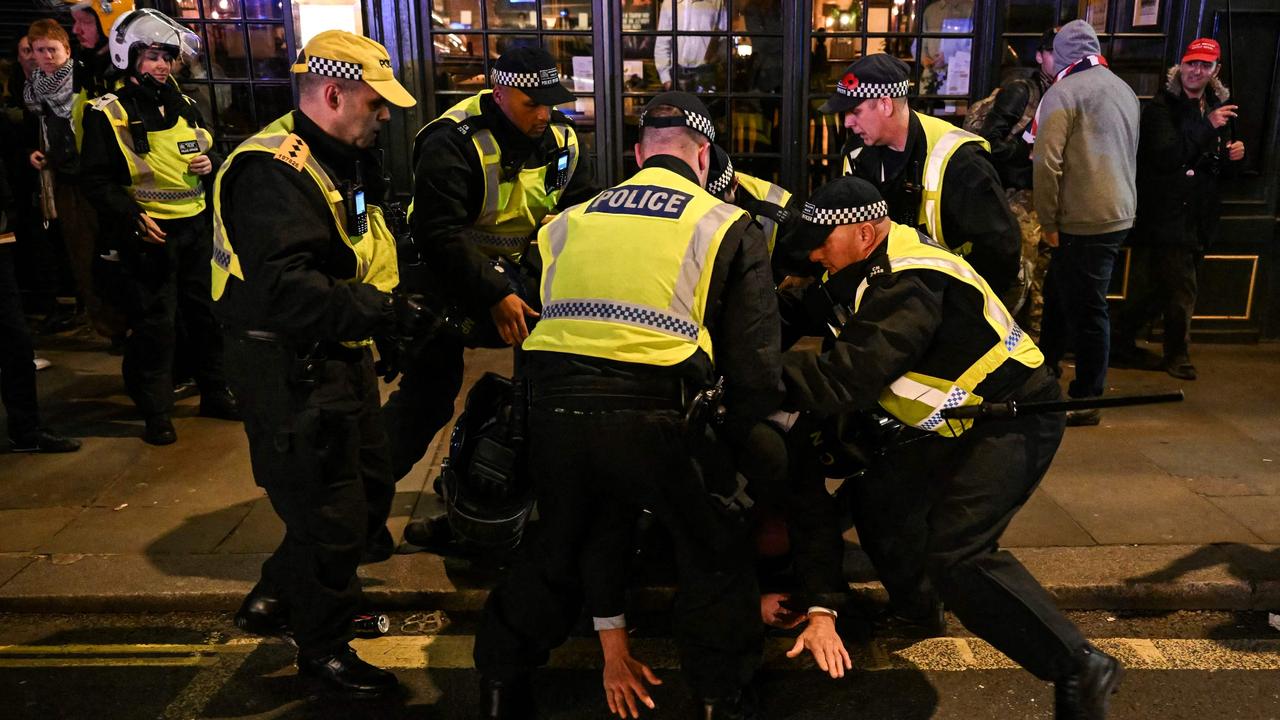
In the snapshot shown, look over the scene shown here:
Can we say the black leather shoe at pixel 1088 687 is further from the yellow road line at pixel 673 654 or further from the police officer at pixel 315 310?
the police officer at pixel 315 310

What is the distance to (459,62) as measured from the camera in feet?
24.9

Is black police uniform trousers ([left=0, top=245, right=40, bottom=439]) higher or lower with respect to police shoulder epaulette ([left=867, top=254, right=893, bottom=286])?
lower

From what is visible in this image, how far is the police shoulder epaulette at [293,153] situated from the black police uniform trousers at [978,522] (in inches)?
87.2

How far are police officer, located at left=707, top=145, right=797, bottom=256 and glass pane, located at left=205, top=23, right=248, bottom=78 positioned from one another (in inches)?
196

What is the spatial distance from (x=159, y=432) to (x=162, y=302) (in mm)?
746

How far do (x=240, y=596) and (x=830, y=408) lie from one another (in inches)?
100

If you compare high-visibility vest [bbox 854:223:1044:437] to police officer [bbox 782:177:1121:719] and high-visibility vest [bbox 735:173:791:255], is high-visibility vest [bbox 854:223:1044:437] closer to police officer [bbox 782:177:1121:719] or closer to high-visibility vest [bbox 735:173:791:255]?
police officer [bbox 782:177:1121:719]

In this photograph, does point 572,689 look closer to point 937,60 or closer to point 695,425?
point 695,425

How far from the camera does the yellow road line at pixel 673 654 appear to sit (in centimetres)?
378

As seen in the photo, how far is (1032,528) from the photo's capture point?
15.3 ft

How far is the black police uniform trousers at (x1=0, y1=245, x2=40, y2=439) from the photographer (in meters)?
5.44

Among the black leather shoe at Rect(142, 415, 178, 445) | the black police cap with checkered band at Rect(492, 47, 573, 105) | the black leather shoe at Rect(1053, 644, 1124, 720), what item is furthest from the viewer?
the black leather shoe at Rect(142, 415, 178, 445)

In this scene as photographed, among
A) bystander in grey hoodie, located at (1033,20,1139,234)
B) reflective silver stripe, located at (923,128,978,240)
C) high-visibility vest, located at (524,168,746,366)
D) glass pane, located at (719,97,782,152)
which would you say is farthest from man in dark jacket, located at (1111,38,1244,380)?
high-visibility vest, located at (524,168,746,366)

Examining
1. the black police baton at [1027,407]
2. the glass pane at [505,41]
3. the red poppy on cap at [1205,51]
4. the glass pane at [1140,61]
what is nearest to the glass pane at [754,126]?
the glass pane at [505,41]
